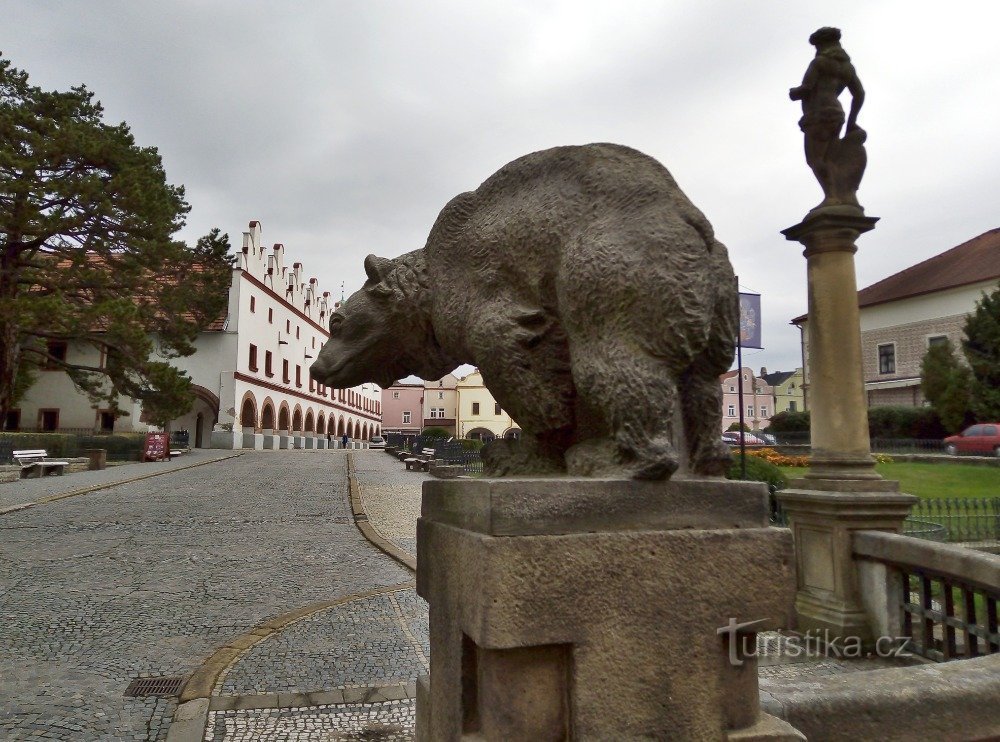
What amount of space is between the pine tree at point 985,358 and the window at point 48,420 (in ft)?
130

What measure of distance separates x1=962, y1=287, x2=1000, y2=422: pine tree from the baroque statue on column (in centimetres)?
2400

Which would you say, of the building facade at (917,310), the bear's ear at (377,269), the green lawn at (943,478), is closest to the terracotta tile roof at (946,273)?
the building facade at (917,310)

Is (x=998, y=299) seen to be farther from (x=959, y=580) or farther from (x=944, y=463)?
(x=959, y=580)

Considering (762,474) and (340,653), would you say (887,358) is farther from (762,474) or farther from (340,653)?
(340,653)

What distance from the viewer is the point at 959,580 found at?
396cm

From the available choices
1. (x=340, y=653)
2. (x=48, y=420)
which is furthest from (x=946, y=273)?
(x=48, y=420)

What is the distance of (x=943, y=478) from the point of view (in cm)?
1669

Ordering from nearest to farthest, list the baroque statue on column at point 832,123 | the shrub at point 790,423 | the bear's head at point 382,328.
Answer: the bear's head at point 382,328 → the baroque statue on column at point 832,123 → the shrub at point 790,423

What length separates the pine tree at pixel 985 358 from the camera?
24.9 m

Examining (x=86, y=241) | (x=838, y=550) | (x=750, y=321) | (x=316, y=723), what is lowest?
(x=316, y=723)

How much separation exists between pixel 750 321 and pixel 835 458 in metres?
3.86

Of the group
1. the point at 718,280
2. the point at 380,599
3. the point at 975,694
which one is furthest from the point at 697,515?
the point at 380,599

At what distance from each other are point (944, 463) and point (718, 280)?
21.2m

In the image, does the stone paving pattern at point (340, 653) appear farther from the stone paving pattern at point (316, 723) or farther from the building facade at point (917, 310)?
the building facade at point (917, 310)
